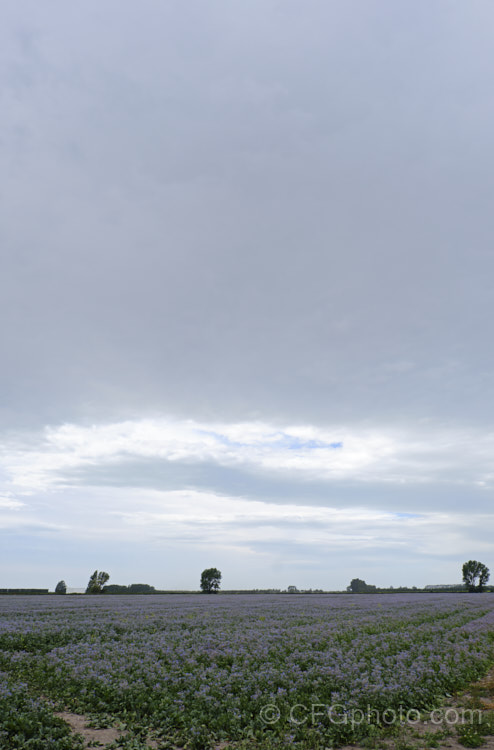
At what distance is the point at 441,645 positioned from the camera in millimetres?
19812

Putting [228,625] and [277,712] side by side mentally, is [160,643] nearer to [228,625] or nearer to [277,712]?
[228,625]

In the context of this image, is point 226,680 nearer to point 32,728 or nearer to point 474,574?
point 32,728

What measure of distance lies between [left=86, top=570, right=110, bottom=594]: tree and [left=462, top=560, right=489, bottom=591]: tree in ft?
300

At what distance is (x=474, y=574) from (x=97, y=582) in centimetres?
9508

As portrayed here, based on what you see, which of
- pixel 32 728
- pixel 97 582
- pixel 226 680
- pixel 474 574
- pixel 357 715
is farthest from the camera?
pixel 474 574

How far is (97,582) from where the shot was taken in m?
A: 91.1

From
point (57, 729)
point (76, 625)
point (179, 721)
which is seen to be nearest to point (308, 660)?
point (179, 721)

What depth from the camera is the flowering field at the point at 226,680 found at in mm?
10234

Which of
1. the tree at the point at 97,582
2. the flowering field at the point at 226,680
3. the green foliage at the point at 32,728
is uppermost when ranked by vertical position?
the green foliage at the point at 32,728

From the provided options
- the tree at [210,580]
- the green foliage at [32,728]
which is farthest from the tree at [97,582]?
the green foliage at [32,728]

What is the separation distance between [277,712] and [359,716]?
2152 millimetres

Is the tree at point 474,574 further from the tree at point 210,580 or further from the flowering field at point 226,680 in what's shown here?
the flowering field at point 226,680

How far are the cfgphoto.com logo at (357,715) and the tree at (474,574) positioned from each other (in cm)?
12104

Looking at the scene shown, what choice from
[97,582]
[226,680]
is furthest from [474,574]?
[226,680]
